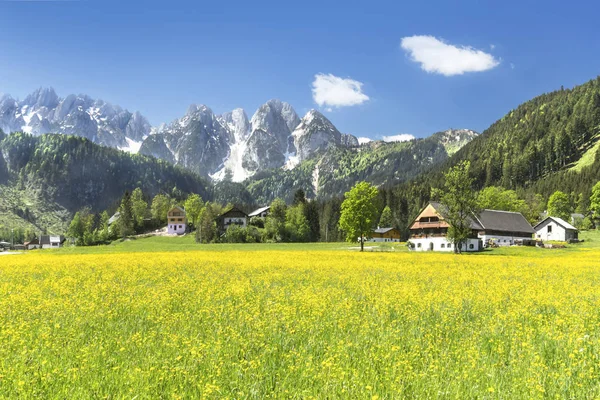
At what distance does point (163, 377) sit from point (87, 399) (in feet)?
3.79

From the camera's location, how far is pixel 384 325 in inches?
427

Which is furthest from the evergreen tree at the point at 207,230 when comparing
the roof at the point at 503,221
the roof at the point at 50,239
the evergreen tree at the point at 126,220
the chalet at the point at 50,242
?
the chalet at the point at 50,242

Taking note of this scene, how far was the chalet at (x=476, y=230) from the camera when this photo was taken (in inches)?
3145

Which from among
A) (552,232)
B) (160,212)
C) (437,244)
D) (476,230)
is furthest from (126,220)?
(552,232)

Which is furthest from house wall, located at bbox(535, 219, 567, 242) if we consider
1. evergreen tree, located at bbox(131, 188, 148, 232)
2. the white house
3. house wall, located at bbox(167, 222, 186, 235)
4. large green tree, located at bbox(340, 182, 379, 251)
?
evergreen tree, located at bbox(131, 188, 148, 232)

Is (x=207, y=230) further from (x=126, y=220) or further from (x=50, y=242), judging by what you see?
(x=50, y=242)

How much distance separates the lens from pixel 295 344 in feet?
29.8

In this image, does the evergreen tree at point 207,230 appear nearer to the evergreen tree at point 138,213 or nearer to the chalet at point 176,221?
the chalet at point 176,221

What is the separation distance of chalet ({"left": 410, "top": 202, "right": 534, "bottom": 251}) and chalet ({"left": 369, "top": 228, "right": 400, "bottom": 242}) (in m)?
47.1

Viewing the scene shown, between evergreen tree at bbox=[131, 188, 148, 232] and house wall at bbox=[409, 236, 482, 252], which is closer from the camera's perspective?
house wall at bbox=[409, 236, 482, 252]

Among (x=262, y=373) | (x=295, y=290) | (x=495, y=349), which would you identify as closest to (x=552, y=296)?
(x=495, y=349)

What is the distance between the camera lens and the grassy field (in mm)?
6629

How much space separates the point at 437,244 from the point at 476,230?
9.60m

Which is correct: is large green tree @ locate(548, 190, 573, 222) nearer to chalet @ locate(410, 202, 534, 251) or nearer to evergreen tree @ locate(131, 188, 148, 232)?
chalet @ locate(410, 202, 534, 251)
